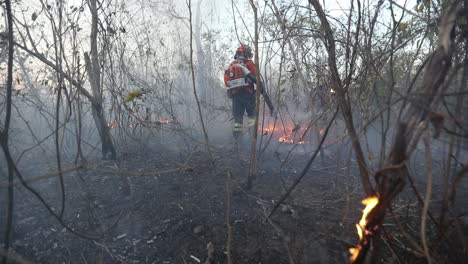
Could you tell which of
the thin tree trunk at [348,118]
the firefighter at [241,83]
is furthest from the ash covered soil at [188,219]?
the firefighter at [241,83]

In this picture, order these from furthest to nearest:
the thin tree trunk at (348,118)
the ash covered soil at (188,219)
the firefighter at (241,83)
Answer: the firefighter at (241,83)
the ash covered soil at (188,219)
the thin tree trunk at (348,118)

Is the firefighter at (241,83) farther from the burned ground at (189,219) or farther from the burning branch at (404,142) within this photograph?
the burning branch at (404,142)

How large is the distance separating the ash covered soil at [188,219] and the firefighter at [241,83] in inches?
A: 76.9

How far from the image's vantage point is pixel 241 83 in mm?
5500

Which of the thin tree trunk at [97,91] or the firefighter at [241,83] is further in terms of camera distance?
the firefighter at [241,83]

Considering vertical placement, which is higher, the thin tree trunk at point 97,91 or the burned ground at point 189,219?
the thin tree trunk at point 97,91

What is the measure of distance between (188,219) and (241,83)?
331cm

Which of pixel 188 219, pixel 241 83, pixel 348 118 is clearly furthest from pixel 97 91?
pixel 348 118

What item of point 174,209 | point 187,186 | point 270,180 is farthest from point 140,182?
point 270,180

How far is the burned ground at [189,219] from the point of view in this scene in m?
2.32

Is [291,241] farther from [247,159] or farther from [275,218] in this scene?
[247,159]

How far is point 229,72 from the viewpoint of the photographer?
562 cm

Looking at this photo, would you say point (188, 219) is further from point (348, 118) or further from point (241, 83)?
point (241, 83)

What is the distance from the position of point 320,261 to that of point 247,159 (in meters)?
2.51
